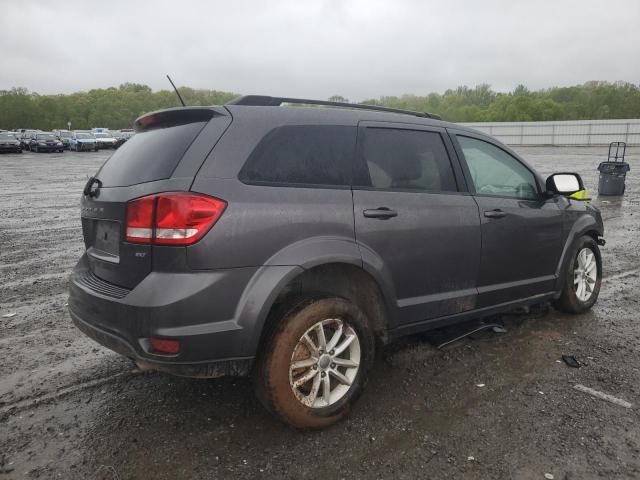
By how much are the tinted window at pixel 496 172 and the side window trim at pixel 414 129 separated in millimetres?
144

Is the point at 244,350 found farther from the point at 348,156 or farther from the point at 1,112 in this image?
the point at 1,112

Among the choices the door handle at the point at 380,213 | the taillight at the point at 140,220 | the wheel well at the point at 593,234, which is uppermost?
the taillight at the point at 140,220

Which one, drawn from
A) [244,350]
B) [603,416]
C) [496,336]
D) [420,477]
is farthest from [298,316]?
[496,336]

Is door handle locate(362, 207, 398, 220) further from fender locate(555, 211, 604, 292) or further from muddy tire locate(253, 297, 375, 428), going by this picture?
fender locate(555, 211, 604, 292)

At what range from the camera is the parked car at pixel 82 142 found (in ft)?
156

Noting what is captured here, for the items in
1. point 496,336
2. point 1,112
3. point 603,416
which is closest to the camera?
point 603,416

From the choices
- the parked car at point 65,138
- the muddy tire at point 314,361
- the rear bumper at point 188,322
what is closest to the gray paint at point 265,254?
the rear bumper at point 188,322

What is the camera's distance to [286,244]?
286cm

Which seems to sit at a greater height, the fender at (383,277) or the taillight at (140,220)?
the taillight at (140,220)

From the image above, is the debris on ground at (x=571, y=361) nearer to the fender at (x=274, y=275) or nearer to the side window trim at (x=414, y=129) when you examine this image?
the side window trim at (x=414, y=129)

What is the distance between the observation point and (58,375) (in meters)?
3.83

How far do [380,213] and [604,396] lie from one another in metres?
1.89

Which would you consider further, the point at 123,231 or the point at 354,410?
the point at 354,410

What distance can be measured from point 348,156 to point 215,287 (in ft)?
3.95
